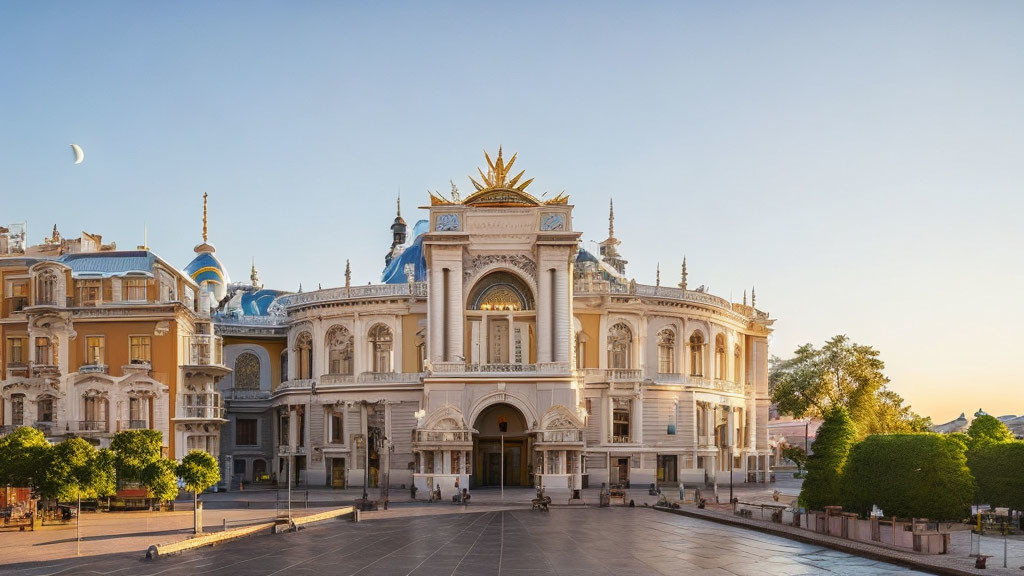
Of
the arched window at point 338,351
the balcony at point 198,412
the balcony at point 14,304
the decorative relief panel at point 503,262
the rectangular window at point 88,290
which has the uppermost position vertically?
the decorative relief panel at point 503,262

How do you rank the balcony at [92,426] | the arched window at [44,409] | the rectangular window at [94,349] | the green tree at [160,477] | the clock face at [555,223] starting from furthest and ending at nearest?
1. the clock face at [555,223]
2. the rectangular window at [94,349]
3. the arched window at [44,409]
4. the balcony at [92,426]
5. the green tree at [160,477]

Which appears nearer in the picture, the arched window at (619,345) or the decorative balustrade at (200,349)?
the decorative balustrade at (200,349)

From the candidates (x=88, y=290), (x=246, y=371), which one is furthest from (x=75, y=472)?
(x=246, y=371)

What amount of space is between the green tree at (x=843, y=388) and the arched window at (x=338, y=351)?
34836 millimetres

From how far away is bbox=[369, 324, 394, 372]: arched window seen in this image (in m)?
79.2

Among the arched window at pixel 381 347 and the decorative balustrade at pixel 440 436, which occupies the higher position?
the arched window at pixel 381 347

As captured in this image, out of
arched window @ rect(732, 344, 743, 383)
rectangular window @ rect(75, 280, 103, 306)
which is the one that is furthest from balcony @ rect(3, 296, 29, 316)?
arched window @ rect(732, 344, 743, 383)

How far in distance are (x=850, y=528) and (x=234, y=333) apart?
5825 cm

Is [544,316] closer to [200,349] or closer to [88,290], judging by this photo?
[200,349]

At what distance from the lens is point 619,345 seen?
8050cm

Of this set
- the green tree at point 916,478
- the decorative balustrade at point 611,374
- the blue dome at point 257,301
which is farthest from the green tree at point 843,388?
the blue dome at point 257,301

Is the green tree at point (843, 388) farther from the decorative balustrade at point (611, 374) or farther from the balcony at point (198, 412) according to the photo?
the balcony at point (198, 412)

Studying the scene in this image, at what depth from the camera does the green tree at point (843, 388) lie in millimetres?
73375

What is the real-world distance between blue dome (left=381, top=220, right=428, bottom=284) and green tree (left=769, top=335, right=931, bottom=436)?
31.0m
